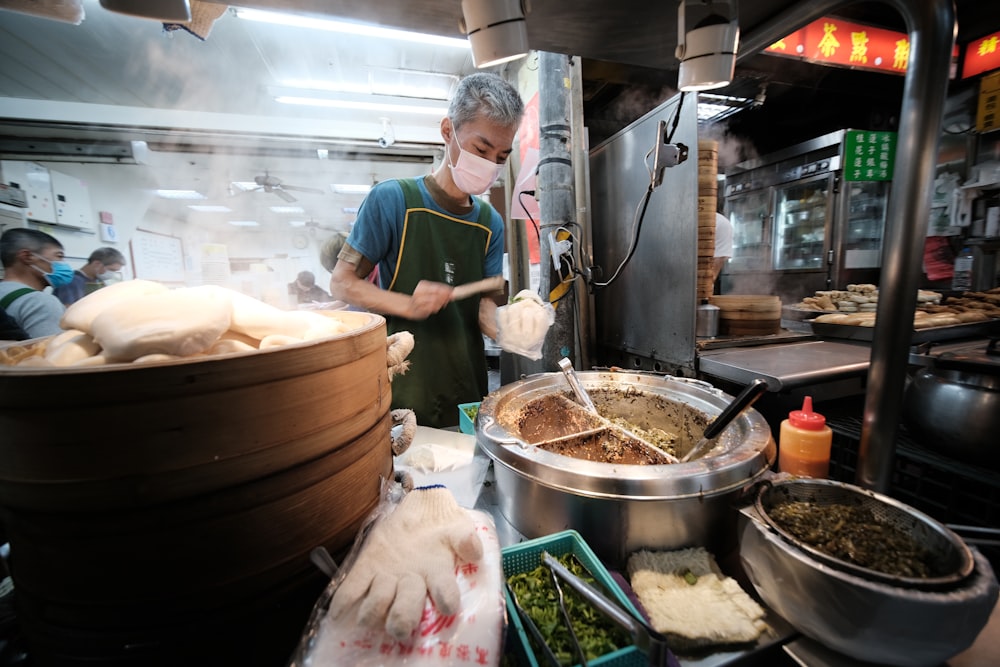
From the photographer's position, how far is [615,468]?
104cm

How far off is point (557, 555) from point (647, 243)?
290 centimetres

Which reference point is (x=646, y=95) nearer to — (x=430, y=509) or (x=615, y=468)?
(x=615, y=468)

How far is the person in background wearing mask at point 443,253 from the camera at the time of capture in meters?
2.21

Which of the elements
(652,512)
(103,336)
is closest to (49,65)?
(103,336)

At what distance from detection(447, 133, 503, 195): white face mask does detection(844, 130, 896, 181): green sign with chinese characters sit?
19.7 feet

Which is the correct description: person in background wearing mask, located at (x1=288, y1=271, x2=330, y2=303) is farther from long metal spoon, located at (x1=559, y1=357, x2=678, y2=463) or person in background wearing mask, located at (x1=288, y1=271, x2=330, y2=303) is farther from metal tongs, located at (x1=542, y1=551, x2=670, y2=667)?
metal tongs, located at (x1=542, y1=551, x2=670, y2=667)

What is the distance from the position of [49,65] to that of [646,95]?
8.45m

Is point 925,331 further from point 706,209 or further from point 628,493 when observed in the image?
point 628,493

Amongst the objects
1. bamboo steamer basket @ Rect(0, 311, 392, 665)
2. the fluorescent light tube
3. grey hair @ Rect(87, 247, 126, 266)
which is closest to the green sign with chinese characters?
the fluorescent light tube

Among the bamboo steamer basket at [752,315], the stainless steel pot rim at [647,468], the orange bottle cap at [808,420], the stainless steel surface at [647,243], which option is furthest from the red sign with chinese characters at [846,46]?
the stainless steel pot rim at [647,468]

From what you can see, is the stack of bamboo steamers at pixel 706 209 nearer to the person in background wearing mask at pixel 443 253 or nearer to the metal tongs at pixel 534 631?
the person in background wearing mask at pixel 443 253

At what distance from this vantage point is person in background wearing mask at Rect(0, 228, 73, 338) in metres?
4.14

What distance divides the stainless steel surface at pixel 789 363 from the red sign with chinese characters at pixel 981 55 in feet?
17.7

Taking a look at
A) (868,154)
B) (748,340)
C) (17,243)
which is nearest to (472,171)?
(748,340)
